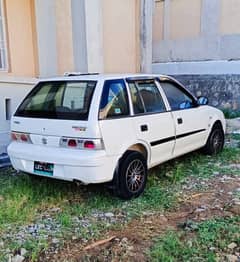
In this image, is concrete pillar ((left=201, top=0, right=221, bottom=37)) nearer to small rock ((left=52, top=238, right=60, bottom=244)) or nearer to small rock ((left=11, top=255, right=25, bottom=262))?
small rock ((left=52, top=238, right=60, bottom=244))

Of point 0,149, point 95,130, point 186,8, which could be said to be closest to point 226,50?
point 186,8

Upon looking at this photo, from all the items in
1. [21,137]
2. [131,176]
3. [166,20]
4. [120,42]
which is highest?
[166,20]

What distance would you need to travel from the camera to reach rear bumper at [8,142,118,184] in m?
4.17

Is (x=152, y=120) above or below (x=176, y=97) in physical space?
below

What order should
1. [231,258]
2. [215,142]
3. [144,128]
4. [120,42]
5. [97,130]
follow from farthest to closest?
[120,42]
[215,142]
[144,128]
[97,130]
[231,258]

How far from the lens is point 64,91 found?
470 cm

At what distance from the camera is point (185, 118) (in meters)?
5.65

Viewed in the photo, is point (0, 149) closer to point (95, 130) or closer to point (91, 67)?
point (91, 67)

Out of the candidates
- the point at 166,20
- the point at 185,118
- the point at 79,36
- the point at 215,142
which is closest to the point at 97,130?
the point at 185,118

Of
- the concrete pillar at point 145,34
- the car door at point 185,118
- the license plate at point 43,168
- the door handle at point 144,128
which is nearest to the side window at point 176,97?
the car door at point 185,118

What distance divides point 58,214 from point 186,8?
433 inches

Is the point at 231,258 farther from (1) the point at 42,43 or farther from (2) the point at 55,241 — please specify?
(1) the point at 42,43

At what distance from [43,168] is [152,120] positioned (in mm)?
1581

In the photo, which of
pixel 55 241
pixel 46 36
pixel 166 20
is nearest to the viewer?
pixel 55 241
